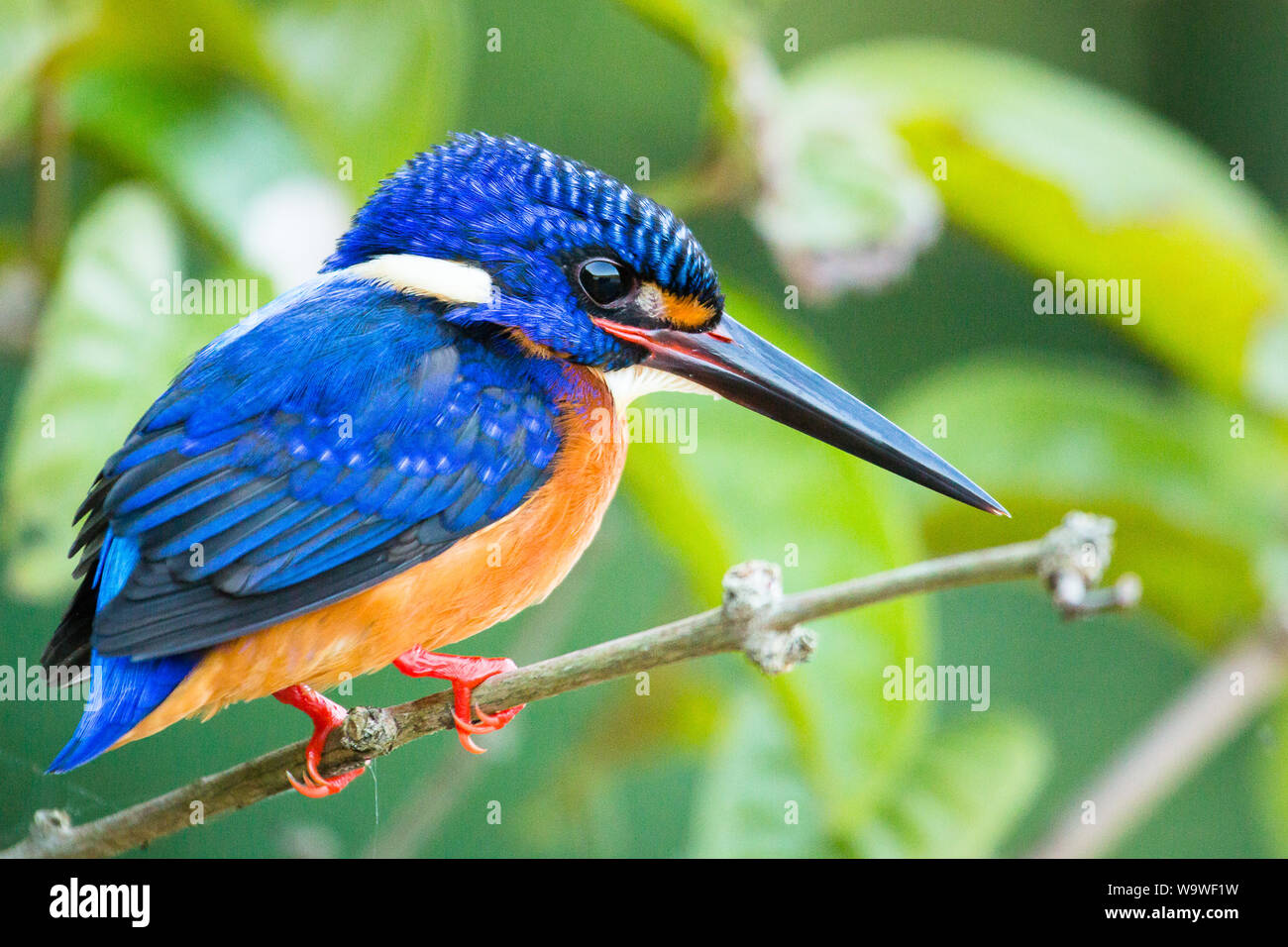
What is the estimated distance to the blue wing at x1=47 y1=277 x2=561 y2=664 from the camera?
675 millimetres

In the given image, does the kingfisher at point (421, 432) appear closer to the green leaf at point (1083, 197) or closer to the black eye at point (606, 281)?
the black eye at point (606, 281)

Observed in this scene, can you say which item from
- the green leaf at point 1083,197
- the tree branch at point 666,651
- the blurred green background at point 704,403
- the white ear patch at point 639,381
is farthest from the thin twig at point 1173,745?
the tree branch at point 666,651

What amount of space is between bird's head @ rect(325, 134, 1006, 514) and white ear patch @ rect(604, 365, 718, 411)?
0.01 m

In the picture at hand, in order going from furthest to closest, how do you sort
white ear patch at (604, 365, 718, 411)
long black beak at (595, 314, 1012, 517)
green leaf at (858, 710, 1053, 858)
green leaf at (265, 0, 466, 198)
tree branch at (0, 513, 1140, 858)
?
green leaf at (858, 710, 1053, 858), green leaf at (265, 0, 466, 198), white ear patch at (604, 365, 718, 411), long black beak at (595, 314, 1012, 517), tree branch at (0, 513, 1140, 858)

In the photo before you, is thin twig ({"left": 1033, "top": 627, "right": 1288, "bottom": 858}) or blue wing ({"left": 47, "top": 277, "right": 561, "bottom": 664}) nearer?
blue wing ({"left": 47, "top": 277, "right": 561, "bottom": 664})

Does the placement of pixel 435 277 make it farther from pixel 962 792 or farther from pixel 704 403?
pixel 962 792

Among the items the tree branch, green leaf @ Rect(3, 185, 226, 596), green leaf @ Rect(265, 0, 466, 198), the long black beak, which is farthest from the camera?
green leaf @ Rect(265, 0, 466, 198)

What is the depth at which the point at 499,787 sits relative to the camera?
1982 millimetres

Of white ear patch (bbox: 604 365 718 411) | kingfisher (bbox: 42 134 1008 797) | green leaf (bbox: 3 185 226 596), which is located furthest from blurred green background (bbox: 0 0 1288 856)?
white ear patch (bbox: 604 365 718 411)

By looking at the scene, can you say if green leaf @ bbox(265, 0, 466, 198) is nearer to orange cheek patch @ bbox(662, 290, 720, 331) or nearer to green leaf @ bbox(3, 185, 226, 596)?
green leaf @ bbox(3, 185, 226, 596)

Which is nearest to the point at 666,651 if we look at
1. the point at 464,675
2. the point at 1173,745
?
the point at 464,675

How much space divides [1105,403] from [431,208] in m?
1.21

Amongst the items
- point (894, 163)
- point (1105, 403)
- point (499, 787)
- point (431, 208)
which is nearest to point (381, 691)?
point (431, 208)
